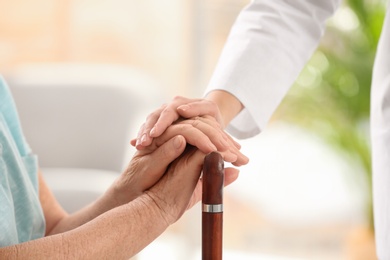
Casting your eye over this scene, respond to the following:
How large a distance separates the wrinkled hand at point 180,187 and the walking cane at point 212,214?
7.4 inches

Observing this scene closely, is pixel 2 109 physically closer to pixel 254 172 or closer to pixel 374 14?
pixel 374 14

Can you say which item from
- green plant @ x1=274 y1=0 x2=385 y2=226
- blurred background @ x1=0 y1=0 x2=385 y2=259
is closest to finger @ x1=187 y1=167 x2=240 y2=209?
green plant @ x1=274 y1=0 x2=385 y2=226

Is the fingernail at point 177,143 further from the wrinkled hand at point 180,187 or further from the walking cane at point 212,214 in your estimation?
the walking cane at point 212,214

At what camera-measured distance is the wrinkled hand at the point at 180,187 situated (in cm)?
137

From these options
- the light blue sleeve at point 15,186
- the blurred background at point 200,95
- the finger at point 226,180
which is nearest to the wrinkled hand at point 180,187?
the finger at point 226,180

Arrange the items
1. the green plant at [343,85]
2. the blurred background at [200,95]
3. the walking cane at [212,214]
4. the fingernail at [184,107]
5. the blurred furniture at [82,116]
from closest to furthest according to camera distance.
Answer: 1. the walking cane at [212,214]
2. the fingernail at [184,107]
3. the blurred furniture at [82,116]
4. the green plant at [343,85]
5. the blurred background at [200,95]

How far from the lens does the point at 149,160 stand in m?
1.46

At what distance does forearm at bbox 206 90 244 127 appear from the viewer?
1693 mm

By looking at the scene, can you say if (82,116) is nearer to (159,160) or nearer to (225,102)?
(225,102)

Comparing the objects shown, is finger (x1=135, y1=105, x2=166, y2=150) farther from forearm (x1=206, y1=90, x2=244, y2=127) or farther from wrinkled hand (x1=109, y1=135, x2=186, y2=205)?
forearm (x1=206, y1=90, x2=244, y2=127)

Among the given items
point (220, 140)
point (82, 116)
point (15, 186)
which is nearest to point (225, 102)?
point (220, 140)

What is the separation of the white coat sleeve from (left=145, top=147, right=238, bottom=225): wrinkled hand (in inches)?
14.0

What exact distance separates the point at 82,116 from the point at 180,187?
178cm

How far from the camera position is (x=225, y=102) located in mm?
1708
